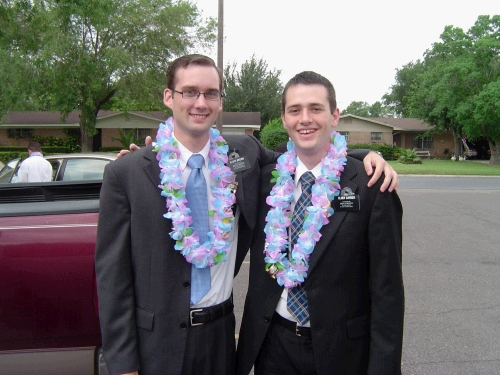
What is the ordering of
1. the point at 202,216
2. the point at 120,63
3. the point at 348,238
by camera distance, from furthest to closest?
1. the point at 120,63
2. the point at 202,216
3. the point at 348,238

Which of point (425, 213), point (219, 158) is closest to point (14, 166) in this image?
point (219, 158)

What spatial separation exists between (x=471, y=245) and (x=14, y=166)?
8979 millimetres

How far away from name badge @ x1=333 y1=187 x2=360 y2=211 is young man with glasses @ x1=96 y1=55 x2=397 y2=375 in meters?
0.19

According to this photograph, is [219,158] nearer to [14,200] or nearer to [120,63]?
[14,200]

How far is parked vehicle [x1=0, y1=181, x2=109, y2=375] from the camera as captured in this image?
2.26 m

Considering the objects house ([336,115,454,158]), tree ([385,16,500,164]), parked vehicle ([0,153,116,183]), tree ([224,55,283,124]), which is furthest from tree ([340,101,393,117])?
parked vehicle ([0,153,116,183])

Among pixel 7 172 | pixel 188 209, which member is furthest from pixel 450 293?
pixel 7 172

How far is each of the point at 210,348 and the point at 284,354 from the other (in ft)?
1.17

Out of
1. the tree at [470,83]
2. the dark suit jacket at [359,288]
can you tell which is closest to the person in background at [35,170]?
the dark suit jacket at [359,288]

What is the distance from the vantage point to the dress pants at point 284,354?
6.91 feet

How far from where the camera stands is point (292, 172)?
90.2 inches

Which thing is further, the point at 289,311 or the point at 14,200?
the point at 14,200

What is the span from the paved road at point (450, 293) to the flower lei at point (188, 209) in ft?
7.91

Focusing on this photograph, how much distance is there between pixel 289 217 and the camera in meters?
2.24
